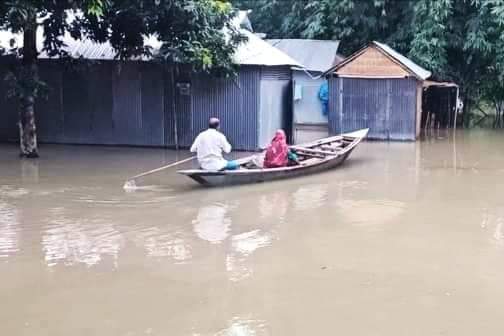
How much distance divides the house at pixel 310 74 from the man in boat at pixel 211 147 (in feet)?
40.6

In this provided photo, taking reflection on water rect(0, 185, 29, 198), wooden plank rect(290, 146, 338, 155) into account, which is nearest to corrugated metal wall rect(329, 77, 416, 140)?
wooden plank rect(290, 146, 338, 155)

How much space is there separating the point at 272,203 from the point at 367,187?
2197 mm

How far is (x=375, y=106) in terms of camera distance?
18.8 metres

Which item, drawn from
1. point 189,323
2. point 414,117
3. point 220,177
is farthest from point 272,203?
point 414,117

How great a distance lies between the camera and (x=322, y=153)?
1349cm

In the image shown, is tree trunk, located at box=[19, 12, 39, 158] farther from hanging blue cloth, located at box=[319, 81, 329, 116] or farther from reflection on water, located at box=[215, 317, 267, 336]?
hanging blue cloth, located at box=[319, 81, 329, 116]

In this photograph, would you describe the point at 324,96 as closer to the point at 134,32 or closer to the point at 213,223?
the point at 134,32

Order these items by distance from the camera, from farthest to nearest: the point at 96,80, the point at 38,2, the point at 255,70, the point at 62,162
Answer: the point at 96,80 < the point at 255,70 < the point at 62,162 < the point at 38,2

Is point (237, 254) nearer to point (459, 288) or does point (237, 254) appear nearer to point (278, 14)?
point (459, 288)

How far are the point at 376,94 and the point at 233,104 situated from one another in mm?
4784

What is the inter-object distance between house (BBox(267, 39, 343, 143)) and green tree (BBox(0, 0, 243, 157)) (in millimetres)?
8200

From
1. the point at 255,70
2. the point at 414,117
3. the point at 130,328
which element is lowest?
the point at 130,328

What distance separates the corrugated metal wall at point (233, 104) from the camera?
15.7m

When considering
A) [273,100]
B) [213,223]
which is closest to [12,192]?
[213,223]
